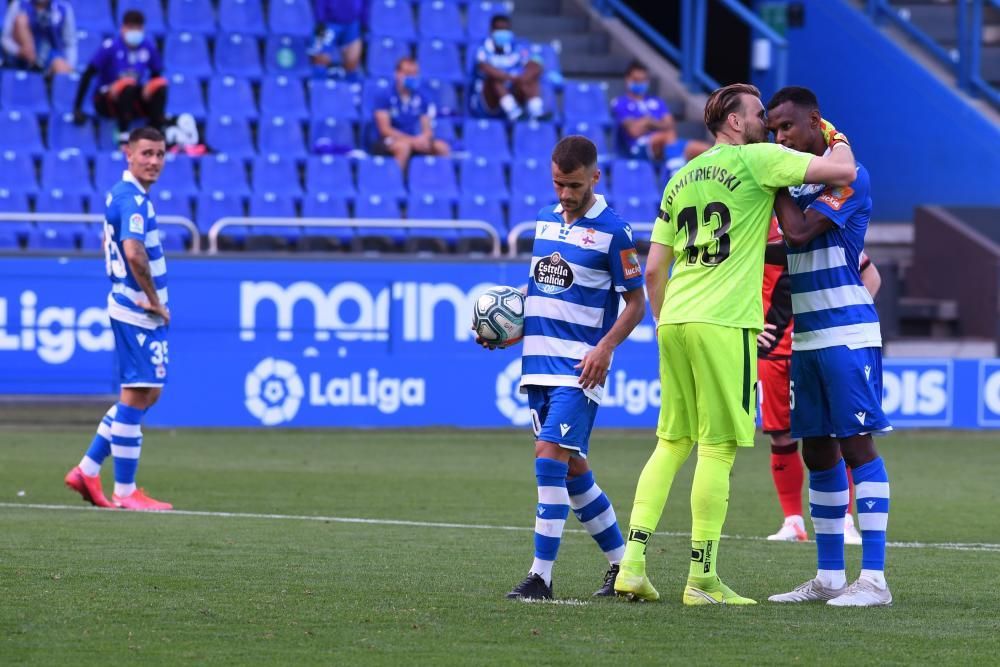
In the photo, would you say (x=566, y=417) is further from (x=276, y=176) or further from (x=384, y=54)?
(x=384, y=54)

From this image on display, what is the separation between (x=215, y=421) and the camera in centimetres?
1625

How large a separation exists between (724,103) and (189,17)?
1485cm

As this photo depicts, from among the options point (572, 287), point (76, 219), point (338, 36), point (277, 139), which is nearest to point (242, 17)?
point (338, 36)

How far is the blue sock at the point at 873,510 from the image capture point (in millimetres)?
6758

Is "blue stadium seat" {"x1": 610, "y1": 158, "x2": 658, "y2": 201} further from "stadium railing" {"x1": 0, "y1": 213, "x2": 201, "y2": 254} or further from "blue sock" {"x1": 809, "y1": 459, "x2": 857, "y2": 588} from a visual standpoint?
"blue sock" {"x1": 809, "y1": 459, "x2": 857, "y2": 588}

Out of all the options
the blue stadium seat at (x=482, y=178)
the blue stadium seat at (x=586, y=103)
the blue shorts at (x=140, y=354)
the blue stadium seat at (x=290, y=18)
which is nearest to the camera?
the blue shorts at (x=140, y=354)

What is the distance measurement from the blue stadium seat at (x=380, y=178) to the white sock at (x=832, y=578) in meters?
12.6

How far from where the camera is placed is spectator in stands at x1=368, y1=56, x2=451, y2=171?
19.5m

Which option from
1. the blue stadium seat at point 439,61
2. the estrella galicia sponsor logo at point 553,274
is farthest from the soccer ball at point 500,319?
the blue stadium seat at point 439,61

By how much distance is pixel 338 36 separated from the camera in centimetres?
2033

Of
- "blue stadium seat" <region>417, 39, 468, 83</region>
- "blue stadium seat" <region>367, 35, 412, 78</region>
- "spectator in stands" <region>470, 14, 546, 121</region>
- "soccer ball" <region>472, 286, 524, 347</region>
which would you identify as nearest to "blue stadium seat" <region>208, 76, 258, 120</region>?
"blue stadium seat" <region>367, 35, 412, 78</region>

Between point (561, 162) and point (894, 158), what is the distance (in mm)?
17070

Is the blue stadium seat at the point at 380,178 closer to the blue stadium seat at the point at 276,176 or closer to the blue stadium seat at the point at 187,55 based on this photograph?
the blue stadium seat at the point at 276,176

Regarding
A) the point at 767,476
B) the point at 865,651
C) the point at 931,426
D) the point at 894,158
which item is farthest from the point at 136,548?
the point at 894,158
